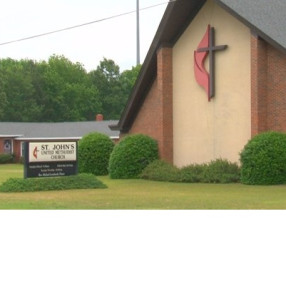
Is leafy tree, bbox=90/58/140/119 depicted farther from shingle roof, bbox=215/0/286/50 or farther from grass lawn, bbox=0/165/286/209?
grass lawn, bbox=0/165/286/209

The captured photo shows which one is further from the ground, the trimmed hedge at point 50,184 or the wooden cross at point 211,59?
the wooden cross at point 211,59

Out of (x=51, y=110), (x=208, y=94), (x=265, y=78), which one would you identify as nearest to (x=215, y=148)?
(x=208, y=94)

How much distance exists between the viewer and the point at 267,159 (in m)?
23.3

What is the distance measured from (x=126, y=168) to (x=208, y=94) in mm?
5167

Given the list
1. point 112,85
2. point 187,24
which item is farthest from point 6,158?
point 187,24

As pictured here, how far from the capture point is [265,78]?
25.2 m

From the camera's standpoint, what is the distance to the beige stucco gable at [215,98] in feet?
86.1

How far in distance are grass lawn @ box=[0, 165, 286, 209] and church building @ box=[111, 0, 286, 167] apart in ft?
11.6

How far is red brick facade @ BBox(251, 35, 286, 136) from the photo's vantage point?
24.8m

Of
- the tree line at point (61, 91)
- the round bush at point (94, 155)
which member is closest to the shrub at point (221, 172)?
the round bush at point (94, 155)

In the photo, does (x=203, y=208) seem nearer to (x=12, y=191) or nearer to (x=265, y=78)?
(x=12, y=191)

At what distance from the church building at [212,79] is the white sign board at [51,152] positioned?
267 inches

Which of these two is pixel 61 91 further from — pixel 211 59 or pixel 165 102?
pixel 211 59

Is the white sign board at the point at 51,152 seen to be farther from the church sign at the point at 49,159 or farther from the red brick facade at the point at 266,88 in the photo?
the red brick facade at the point at 266,88
